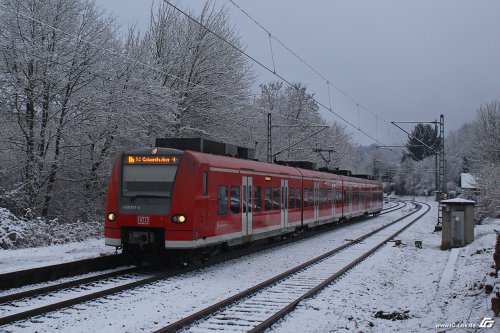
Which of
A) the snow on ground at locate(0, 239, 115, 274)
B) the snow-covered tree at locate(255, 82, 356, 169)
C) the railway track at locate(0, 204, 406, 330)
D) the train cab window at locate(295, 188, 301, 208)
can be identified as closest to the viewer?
the railway track at locate(0, 204, 406, 330)

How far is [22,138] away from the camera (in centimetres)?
2039

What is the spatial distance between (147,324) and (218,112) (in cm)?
2219

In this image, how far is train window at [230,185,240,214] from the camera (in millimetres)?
14672

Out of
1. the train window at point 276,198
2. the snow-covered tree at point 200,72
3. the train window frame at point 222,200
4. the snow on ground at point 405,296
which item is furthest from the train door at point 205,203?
the snow-covered tree at point 200,72

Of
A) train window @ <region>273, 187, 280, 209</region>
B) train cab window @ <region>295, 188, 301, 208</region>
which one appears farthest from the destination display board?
train cab window @ <region>295, 188, 301, 208</region>

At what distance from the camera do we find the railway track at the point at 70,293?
8.41 meters

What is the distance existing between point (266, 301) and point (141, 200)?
4401mm

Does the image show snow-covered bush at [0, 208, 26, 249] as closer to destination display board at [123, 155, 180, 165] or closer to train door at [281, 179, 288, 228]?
destination display board at [123, 155, 180, 165]

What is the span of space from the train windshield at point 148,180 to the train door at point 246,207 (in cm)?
305

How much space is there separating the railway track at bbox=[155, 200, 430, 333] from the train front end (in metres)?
2.80

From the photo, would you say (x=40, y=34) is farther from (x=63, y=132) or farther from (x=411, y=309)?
(x=411, y=309)

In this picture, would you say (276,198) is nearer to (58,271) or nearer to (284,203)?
(284,203)

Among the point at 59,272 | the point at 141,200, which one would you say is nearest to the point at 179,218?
the point at 141,200

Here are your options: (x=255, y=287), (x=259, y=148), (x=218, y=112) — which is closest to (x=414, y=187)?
(x=259, y=148)
